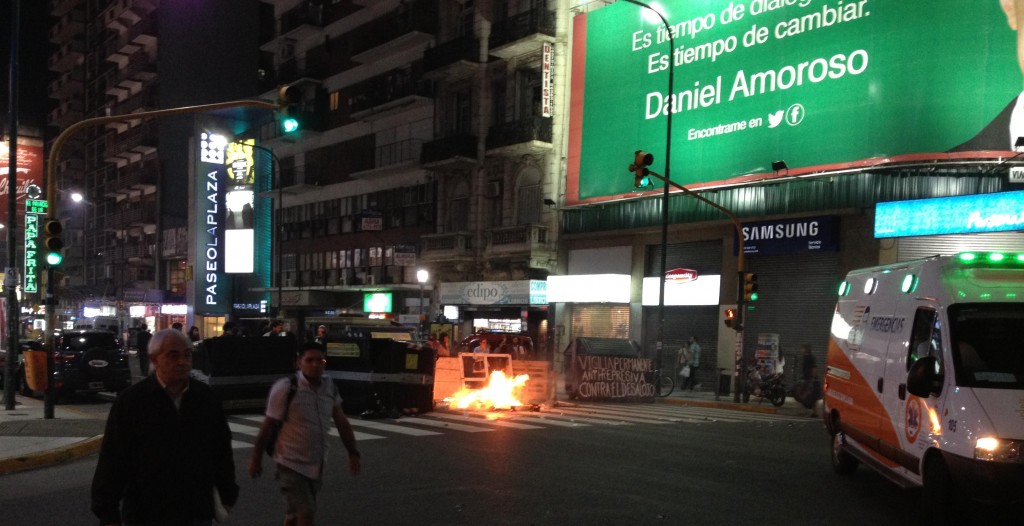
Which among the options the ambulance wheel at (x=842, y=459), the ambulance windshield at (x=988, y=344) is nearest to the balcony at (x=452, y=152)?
the ambulance wheel at (x=842, y=459)

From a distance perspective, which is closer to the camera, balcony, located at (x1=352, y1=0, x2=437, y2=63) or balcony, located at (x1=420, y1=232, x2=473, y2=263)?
balcony, located at (x1=420, y1=232, x2=473, y2=263)

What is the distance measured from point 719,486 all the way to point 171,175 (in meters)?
63.9

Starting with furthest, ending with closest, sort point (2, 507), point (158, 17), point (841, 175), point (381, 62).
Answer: point (158, 17), point (381, 62), point (841, 175), point (2, 507)

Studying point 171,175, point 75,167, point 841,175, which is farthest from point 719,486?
point 75,167

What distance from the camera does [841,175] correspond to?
1035 inches

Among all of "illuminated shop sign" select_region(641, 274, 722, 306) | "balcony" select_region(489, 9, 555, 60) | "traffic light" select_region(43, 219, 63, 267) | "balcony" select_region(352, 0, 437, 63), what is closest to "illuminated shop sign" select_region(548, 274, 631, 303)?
"illuminated shop sign" select_region(641, 274, 722, 306)

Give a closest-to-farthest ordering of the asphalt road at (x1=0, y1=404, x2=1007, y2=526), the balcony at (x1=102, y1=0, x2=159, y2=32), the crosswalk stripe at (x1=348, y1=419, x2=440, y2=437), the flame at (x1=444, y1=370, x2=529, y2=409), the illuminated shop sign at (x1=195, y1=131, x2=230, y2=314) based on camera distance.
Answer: the asphalt road at (x1=0, y1=404, x2=1007, y2=526) → the crosswalk stripe at (x1=348, y1=419, x2=440, y2=437) → the flame at (x1=444, y1=370, x2=529, y2=409) → the illuminated shop sign at (x1=195, y1=131, x2=230, y2=314) → the balcony at (x1=102, y1=0, x2=159, y2=32)

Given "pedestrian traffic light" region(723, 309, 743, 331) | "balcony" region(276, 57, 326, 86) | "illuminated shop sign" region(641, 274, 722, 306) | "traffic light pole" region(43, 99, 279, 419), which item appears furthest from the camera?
"balcony" region(276, 57, 326, 86)

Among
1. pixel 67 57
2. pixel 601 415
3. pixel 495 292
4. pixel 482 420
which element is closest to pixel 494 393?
pixel 601 415

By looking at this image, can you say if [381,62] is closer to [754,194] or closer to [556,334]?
[556,334]

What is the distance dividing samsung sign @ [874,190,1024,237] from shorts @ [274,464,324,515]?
69.3ft

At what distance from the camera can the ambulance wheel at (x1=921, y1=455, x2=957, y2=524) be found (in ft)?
26.1

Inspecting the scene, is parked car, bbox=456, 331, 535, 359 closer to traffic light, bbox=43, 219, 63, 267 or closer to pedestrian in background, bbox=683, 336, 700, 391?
pedestrian in background, bbox=683, 336, 700, 391

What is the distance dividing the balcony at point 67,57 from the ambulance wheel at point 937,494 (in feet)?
298
